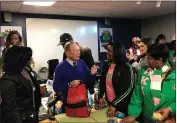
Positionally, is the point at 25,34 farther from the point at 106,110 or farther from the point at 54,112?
the point at 106,110

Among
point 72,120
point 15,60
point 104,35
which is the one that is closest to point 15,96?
point 15,60

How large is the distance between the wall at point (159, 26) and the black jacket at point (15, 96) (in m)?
5.34

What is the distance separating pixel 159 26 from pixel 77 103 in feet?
18.9

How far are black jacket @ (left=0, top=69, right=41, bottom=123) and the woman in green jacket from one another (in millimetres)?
737

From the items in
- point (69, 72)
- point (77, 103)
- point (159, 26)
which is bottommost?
point (77, 103)

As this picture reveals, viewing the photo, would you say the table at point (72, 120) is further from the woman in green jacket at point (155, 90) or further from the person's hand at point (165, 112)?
the person's hand at point (165, 112)

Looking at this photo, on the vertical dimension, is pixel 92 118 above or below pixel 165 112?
below

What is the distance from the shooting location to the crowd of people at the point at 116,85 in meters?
1.37

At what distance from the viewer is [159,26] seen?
669 cm

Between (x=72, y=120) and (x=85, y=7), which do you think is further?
(x=85, y=7)

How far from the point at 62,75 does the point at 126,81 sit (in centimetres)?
63

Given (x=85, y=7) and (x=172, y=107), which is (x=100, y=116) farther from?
(x=85, y=7)

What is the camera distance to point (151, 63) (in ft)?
4.73

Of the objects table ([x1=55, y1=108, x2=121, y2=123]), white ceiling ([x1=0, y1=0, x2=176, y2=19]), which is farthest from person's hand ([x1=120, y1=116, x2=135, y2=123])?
white ceiling ([x1=0, y1=0, x2=176, y2=19])
